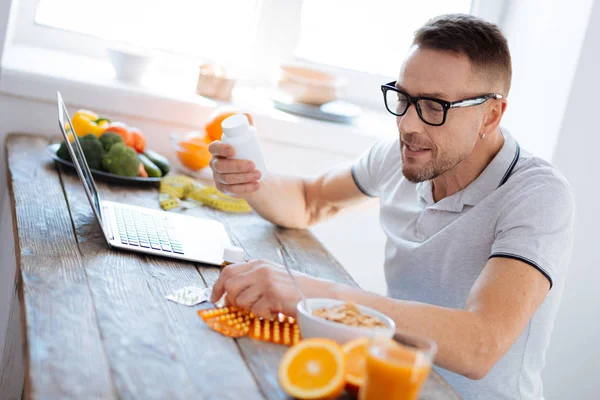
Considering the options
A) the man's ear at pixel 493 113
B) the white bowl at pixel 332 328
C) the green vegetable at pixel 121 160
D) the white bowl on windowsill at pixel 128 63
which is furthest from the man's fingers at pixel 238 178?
the white bowl on windowsill at pixel 128 63

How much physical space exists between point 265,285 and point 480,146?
611mm

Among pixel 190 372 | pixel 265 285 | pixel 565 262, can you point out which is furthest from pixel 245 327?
pixel 565 262

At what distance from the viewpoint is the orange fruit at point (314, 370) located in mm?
933

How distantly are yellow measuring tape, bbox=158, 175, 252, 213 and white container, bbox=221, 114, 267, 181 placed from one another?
267mm

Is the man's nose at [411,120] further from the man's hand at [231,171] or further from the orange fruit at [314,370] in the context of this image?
the orange fruit at [314,370]

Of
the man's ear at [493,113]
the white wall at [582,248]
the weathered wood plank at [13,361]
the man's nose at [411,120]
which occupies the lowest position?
the weathered wood plank at [13,361]

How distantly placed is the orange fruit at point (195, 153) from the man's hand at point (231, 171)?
34cm

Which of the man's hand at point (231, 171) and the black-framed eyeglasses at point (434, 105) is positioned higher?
the black-framed eyeglasses at point (434, 105)

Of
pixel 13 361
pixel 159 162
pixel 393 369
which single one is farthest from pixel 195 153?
pixel 393 369

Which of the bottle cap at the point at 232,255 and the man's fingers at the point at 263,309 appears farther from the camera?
the bottle cap at the point at 232,255

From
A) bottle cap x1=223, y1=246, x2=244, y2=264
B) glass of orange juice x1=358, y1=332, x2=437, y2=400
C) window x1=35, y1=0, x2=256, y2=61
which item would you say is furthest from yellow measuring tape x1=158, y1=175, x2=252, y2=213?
glass of orange juice x1=358, y1=332, x2=437, y2=400

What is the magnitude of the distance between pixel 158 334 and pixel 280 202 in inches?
30.9

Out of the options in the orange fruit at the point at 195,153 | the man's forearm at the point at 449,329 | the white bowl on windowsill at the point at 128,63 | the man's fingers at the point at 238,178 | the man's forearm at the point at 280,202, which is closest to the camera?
the man's forearm at the point at 449,329

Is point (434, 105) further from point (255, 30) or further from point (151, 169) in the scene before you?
point (255, 30)
